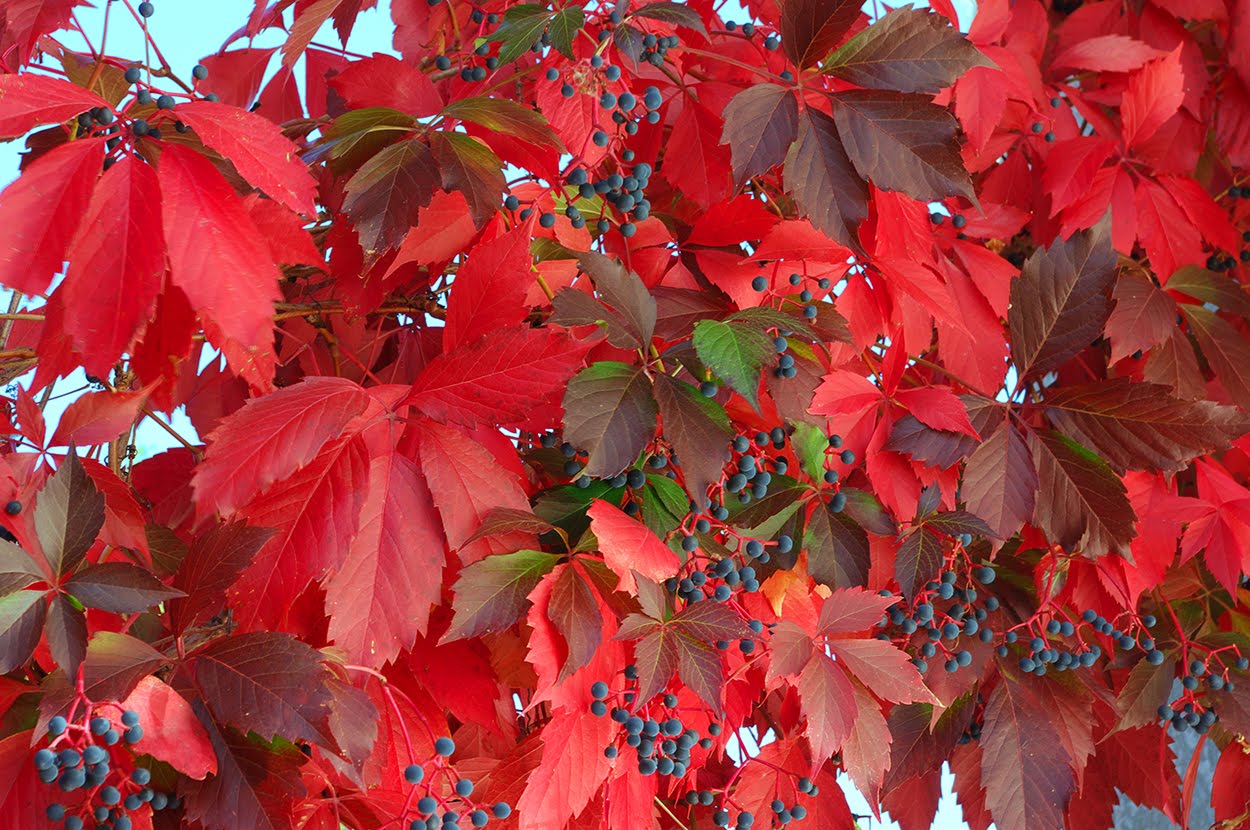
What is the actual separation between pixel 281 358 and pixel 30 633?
33 cm

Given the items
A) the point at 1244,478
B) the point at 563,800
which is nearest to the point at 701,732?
the point at 563,800

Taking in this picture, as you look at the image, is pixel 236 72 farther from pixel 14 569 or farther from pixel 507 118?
pixel 14 569

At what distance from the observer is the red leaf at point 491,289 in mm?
687

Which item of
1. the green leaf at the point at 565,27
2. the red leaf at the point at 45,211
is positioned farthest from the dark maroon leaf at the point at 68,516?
the green leaf at the point at 565,27

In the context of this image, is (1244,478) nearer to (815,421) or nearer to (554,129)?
(815,421)

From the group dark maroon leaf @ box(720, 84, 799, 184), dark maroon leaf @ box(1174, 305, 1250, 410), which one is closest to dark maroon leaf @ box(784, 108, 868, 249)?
dark maroon leaf @ box(720, 84, 799, 184)

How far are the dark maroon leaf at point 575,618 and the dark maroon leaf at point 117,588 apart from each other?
20 cm

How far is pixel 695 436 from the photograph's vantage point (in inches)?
25.9

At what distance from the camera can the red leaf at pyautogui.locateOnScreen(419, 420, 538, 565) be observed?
655 mm

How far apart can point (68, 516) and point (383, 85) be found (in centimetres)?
35

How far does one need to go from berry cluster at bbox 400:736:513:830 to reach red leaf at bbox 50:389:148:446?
28 centimetres

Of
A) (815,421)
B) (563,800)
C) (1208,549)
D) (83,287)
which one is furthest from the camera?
(1208,549)

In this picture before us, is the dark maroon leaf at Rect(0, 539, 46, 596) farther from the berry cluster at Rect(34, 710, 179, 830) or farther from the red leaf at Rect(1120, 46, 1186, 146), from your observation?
the red leaf at Rect(1120, 46, 1186, 146)

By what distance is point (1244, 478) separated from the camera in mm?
1157
